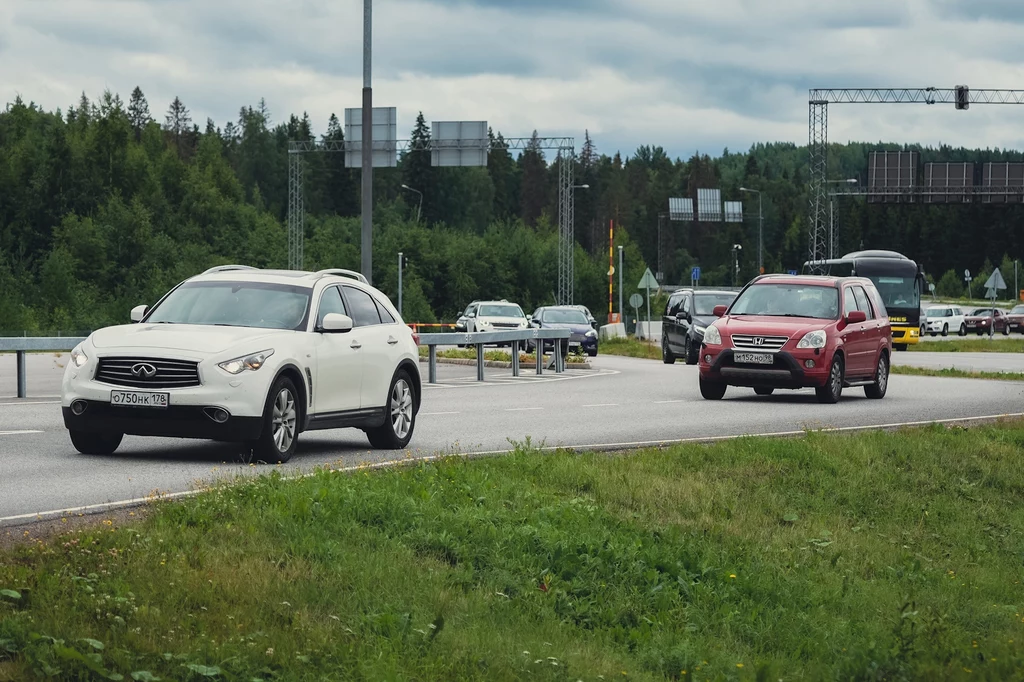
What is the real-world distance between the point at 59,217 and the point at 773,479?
9722 cm

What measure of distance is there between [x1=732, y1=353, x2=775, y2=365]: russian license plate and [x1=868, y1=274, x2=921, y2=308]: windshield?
38168mm

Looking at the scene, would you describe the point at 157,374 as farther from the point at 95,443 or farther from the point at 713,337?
the point at 713,337

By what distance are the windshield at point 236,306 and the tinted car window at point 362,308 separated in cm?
72

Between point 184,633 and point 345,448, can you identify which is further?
point 345,448

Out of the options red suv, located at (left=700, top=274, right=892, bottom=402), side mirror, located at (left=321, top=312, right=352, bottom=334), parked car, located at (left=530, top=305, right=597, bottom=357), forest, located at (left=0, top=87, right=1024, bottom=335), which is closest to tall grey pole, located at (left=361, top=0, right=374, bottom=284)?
red suv, located at (left=700, top=274, right=892, bottom=402)

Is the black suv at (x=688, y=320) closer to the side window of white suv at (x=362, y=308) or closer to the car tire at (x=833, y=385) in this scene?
the car tire at (x=833, y=385)

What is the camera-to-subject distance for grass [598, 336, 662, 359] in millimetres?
48963

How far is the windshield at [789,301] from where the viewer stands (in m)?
23.7

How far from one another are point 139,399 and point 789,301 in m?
13.3

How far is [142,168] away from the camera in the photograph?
111 meters

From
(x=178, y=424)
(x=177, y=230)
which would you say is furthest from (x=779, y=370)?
(x=177, y=230)

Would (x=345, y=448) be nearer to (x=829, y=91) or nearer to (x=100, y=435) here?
(x=100, y=435)

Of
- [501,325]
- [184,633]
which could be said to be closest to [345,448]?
[184,633]

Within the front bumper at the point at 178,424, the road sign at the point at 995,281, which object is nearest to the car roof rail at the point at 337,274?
the front bumper at the point at 178,424
